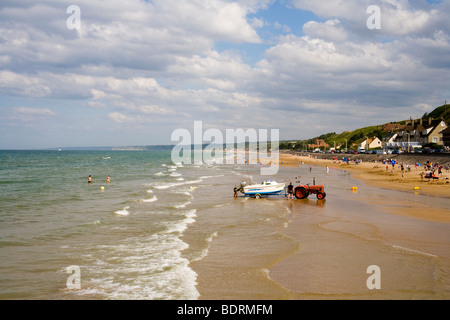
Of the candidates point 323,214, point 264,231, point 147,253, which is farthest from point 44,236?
point 323,214

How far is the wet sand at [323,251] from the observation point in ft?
33.8

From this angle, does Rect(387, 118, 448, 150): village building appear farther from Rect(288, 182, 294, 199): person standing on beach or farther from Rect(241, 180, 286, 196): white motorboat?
Rect(288, 182, 294, 199): person standing on beach

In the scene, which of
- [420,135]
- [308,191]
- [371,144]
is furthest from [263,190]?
[371,144]

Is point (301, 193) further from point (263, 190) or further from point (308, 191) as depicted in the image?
point (263, 190)

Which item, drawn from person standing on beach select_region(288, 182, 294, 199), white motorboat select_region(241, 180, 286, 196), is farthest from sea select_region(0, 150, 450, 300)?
white motorboat select_region(241, 180, 286, 196)

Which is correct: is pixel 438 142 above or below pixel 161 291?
above

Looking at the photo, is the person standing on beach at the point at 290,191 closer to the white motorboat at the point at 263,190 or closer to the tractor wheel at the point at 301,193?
the tractor wheel at the point at 301,193

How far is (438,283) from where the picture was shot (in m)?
10.5

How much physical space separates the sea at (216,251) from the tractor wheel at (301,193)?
13.6ft

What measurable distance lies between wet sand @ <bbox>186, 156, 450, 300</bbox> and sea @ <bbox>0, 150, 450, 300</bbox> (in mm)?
55

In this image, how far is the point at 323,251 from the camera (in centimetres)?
1434
